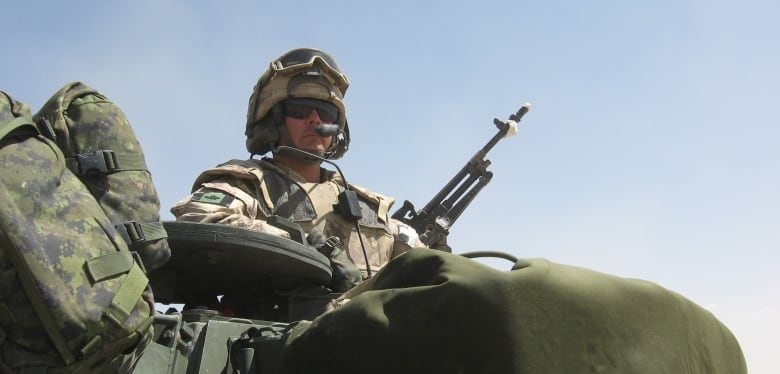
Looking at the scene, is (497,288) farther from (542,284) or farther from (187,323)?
(187,323)

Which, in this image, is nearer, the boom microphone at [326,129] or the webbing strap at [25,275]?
the webbing strap at [25,275]

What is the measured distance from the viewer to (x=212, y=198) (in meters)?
3.88

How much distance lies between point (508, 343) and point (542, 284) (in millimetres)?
180

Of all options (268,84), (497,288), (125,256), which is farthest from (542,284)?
(268,84)

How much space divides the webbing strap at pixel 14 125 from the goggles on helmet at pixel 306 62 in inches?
122

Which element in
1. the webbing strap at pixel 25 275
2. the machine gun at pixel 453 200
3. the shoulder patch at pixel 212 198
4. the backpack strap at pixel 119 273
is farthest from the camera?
the machine gun at pixel 453 200

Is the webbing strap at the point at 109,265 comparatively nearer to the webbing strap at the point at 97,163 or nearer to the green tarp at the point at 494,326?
the webbing strap at the point at 97,163

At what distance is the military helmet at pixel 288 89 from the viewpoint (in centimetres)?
505

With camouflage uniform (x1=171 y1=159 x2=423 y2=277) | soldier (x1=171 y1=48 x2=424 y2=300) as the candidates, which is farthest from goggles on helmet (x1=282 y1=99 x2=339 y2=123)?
camouflage uniform (x1=171 y1=159 x2=423 y2=277)

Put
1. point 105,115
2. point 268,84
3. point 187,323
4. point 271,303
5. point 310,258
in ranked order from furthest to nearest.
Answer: point 268,84 → point 271,303 → point 310,258 → point 187,323 → point 105,115

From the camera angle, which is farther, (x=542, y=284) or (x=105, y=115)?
(x=105, y=115)

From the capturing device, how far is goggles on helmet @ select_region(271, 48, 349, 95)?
5043 millimetres

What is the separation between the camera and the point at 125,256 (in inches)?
75.7

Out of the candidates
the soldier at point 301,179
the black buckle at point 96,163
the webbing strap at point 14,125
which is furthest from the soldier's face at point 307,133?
the webbing strap at point 14,125
